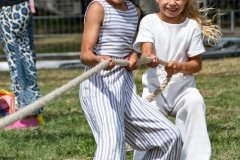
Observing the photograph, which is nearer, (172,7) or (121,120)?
(121,120)

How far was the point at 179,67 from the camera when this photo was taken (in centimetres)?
449

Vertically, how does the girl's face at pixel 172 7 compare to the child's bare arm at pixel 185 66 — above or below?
above

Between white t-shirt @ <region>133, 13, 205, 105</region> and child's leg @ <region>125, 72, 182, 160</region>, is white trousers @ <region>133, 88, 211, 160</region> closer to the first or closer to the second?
white t-shirt @ <region>133, 13, 205, 105</region>

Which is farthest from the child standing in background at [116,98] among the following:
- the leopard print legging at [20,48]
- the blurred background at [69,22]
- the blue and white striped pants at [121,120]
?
the blurred background at [69,22]

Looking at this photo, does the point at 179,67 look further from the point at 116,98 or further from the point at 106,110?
the point at 106,110

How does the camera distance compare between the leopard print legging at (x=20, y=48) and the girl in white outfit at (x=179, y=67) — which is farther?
the leopard print legging at (x=20, y=48)

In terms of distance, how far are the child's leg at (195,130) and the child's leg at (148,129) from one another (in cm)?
40

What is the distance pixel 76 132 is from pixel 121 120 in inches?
85.1

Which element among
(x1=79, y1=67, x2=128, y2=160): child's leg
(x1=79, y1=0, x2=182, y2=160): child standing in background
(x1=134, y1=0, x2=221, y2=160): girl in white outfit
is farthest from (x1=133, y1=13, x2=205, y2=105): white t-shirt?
(x1=79, y1=67, x2=128, y2=160): child's leg

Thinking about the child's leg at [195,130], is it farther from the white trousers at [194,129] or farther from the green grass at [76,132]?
the green grass at [76,132]

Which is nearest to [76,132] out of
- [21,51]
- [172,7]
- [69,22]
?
[21,51]

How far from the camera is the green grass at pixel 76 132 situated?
5238 mm

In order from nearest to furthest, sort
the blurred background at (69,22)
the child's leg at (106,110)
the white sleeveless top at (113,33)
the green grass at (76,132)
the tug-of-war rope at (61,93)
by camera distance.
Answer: the tug-of-war rope at (61,93) → the child's leg at (106,110) → the white sleeveless top at (113,33) → the green grass at (76,132) → the blurred background at (69,22)

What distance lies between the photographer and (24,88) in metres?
6.56
